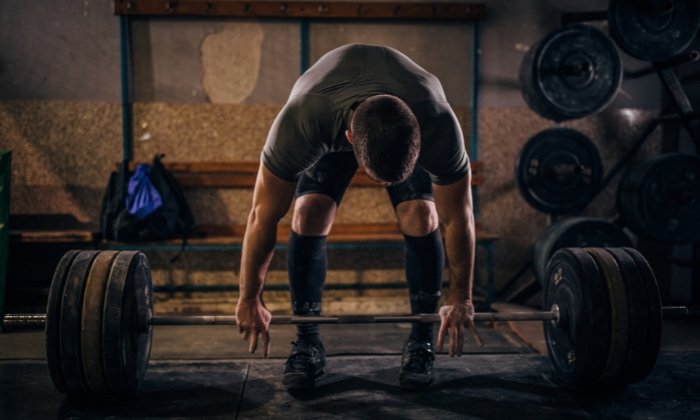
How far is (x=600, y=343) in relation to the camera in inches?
68.2

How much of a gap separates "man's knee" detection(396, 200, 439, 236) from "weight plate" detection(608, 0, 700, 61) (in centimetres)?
153

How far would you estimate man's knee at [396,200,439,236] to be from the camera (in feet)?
6.25

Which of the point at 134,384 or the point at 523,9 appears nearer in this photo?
the point at 134,384

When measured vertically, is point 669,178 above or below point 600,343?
above

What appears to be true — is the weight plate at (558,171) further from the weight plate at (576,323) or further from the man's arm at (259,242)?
the man's arm at (259,242)

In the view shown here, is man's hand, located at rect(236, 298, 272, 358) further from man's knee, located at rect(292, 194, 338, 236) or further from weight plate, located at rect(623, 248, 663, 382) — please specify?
weight plate, located at rect(623, 248, 663, 382)

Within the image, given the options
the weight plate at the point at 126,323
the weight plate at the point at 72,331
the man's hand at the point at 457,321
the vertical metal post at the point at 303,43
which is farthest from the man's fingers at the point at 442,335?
the vertical metal post at the point at 303,43

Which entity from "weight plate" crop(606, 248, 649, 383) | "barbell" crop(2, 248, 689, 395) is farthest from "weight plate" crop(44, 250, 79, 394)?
"weight plate" crop(606, 248, 649, 383)

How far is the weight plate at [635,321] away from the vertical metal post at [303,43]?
2020 millimetres

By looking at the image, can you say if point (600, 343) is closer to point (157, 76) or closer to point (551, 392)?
point (551, 392)

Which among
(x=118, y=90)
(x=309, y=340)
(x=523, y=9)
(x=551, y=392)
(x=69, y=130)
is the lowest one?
(x=551, y=392)

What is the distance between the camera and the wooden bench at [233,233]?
2914 millimetres

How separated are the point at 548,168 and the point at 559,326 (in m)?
1.34

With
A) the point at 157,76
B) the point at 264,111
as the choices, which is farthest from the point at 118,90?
the point at 264,111
